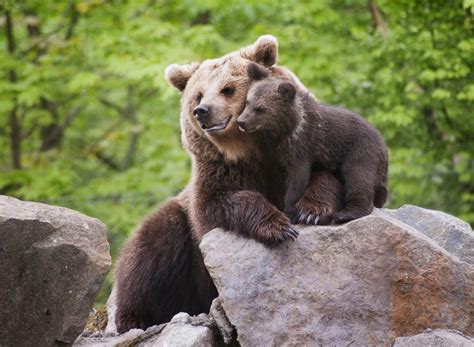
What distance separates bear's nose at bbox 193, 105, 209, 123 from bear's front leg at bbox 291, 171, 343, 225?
0.93 meters

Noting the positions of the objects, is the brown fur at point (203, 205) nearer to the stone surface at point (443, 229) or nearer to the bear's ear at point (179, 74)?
the bear's ear at point (179, 74)

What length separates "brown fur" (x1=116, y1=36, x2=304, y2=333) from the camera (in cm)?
600

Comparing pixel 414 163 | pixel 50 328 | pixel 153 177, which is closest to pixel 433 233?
pixel 50 328

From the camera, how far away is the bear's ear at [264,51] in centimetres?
659

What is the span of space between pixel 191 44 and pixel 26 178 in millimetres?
3529

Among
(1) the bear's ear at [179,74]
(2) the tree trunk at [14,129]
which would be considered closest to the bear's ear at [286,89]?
(1) the bear's ear at [179,74]

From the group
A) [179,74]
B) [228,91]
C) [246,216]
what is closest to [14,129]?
[179,74]

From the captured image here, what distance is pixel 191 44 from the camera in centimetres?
1320

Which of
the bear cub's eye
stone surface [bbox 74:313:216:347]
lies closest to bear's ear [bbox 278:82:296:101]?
the bear cub's eye

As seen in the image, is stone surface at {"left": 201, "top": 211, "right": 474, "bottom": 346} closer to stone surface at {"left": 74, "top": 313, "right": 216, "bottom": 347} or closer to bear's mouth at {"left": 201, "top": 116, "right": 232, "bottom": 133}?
stone surface at {"left": 74, "top": 313, "right": 216, "bottom": 347}

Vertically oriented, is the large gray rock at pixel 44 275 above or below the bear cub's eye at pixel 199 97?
below

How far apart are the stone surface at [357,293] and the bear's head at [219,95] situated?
114 centimetres

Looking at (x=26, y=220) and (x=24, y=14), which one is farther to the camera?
(x=24, y=14)

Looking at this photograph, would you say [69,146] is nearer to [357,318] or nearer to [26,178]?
[26,178]
